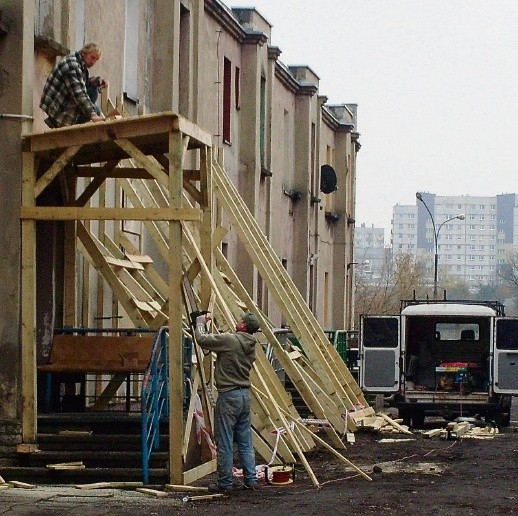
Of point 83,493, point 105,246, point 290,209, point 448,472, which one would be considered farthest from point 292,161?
point 83,493

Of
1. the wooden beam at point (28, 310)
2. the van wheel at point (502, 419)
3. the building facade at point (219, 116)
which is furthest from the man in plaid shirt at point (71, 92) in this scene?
the van wheel at point (502, 419)

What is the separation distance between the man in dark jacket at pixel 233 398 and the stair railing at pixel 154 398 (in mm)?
724

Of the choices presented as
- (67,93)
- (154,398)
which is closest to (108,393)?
(154,398)

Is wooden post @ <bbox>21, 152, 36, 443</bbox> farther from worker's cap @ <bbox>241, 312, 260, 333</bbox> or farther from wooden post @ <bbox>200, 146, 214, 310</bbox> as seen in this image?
worker's cap @ <bbox>241, 312, 260, 333</bbox>

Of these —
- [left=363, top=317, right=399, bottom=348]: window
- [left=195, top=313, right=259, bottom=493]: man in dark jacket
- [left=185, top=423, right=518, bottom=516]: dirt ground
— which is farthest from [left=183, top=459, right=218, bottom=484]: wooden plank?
[left=363, top=317, right=399, bottom=348]: window

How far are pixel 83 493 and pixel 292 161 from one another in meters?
24.4

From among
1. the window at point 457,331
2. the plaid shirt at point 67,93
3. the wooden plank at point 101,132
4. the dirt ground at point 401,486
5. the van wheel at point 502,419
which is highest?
the plaid shirt at point 67,93

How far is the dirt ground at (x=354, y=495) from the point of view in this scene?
13.1 meters

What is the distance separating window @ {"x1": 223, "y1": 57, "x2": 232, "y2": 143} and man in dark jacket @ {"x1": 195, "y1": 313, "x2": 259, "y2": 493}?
1538cm

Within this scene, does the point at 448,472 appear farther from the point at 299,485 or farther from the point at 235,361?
the point at 235,361

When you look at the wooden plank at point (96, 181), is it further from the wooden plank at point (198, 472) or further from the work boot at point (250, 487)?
the work boot at point (250, 487)

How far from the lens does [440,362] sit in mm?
27609

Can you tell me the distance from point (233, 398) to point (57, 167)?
3137 millimetres

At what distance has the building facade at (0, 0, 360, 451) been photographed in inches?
624
